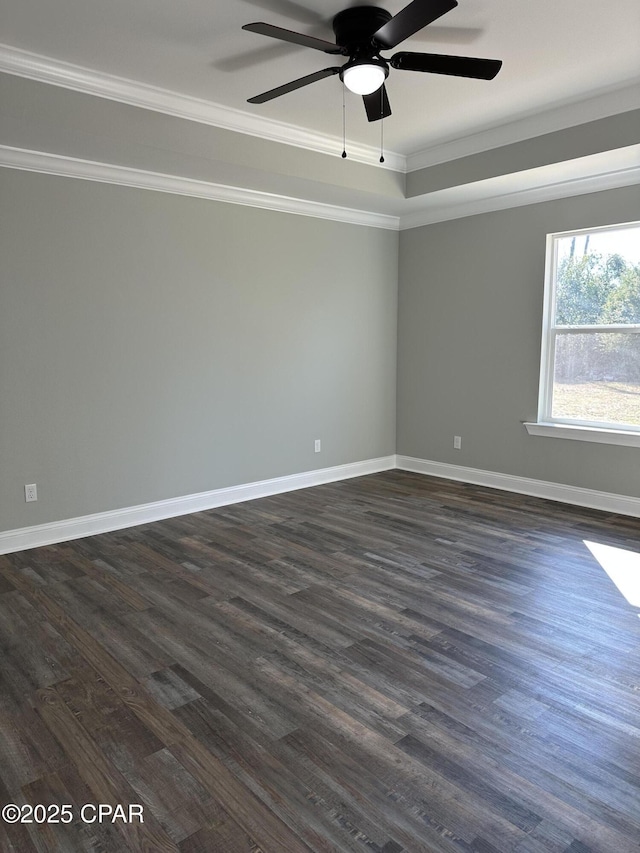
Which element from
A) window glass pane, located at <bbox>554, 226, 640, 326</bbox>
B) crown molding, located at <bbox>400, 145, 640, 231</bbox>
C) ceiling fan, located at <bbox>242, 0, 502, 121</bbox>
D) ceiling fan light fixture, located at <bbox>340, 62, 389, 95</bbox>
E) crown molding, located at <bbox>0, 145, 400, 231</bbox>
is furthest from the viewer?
window glass pane, located at <bbox>554, 226, 640, 326</bbox>

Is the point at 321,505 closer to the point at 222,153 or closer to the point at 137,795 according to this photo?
the point at 222,153

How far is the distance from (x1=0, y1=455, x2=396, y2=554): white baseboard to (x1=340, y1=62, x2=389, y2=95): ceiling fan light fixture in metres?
3.21

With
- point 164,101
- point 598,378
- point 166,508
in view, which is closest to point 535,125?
point 598,378

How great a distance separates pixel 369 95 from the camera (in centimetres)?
314

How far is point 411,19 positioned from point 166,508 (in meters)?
3.61

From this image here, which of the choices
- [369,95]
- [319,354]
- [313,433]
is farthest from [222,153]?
[313,433]

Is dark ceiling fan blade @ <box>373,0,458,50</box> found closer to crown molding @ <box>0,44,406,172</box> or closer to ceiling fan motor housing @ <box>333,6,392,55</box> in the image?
ceiling fan motor housing @ <box>333,6,392,55</box>

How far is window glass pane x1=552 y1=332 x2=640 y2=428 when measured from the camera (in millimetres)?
4512

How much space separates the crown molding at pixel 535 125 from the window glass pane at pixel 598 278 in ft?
3.14

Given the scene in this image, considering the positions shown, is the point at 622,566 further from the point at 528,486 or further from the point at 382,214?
the point at 382,214

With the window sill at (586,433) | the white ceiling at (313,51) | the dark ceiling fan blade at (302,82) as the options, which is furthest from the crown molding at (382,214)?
the window sill at (586,433)

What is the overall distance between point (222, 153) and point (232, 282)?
109 cm

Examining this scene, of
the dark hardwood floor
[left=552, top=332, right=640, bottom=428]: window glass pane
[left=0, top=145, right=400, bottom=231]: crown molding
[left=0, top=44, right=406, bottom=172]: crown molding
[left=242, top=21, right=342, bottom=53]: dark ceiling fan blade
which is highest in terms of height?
[left=0, top=44, right=406, bottom=172]: crown molding

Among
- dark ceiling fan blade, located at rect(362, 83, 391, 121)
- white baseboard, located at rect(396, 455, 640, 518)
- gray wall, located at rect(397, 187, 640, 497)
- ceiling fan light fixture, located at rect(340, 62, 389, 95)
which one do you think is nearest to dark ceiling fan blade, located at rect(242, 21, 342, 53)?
ceiling fan light fixture, located at rect(340, 62, 389, 95)
